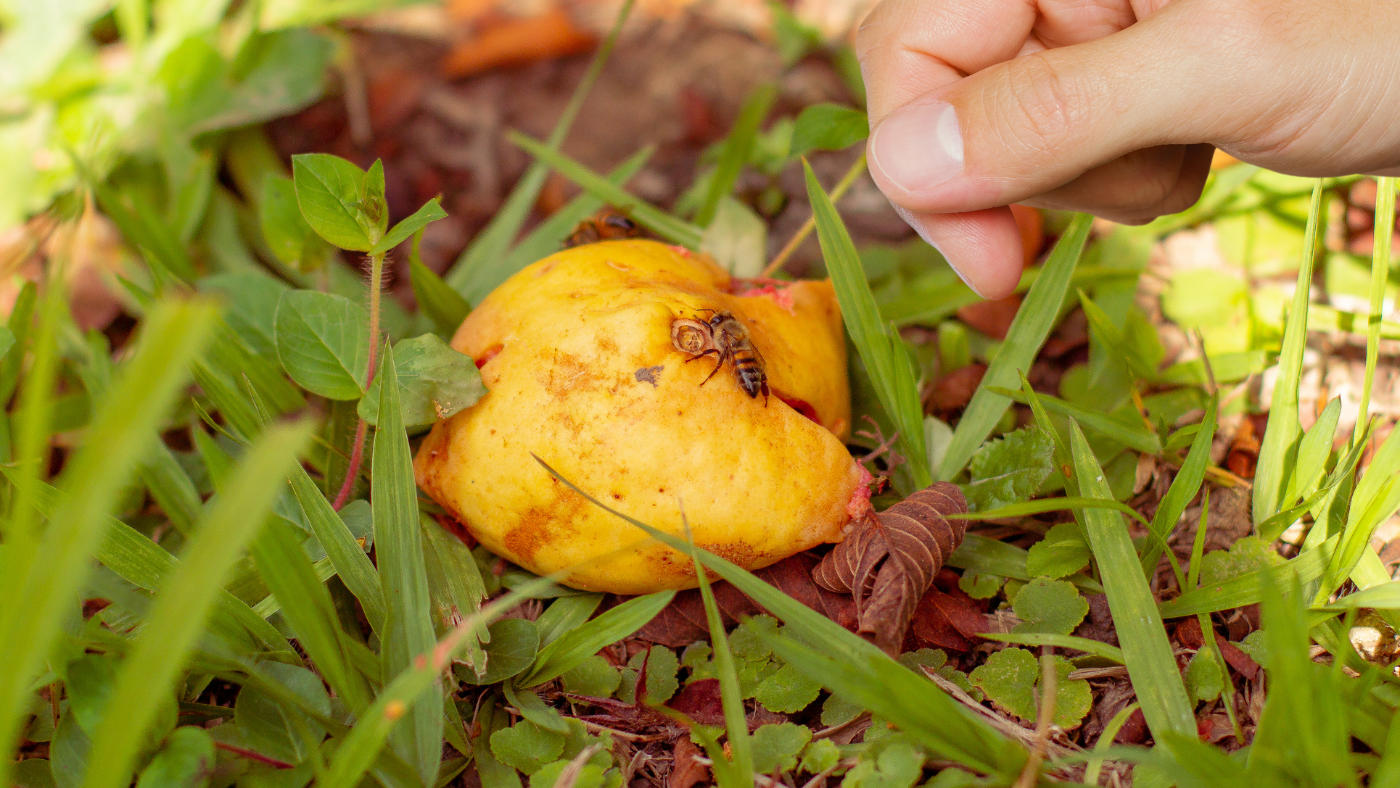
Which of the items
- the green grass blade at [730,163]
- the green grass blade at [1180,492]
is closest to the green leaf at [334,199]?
the green grass blade at [730,163]

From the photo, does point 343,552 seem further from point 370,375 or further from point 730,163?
point 730,163

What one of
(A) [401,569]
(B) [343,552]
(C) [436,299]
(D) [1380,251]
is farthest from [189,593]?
(D) [1380,251]

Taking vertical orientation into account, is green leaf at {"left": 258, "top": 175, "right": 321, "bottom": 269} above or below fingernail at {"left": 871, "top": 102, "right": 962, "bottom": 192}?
below

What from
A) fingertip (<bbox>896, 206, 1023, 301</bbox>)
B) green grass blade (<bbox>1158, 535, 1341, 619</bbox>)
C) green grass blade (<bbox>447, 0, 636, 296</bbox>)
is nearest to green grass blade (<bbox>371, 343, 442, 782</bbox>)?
green grass blade (<bbox>447, 0, 636, 296</bbox>)

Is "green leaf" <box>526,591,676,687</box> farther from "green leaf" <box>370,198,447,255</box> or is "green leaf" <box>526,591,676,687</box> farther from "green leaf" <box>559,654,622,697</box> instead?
"green leaf" <box>370,198,447,255</box>

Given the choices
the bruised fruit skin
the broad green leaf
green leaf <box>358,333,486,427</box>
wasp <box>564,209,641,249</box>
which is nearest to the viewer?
the broad green leaf

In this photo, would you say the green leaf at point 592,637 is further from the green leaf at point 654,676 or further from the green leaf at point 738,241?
the green leaf at point 738,241

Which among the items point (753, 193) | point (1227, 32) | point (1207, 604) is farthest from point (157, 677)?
point (753, 193)
